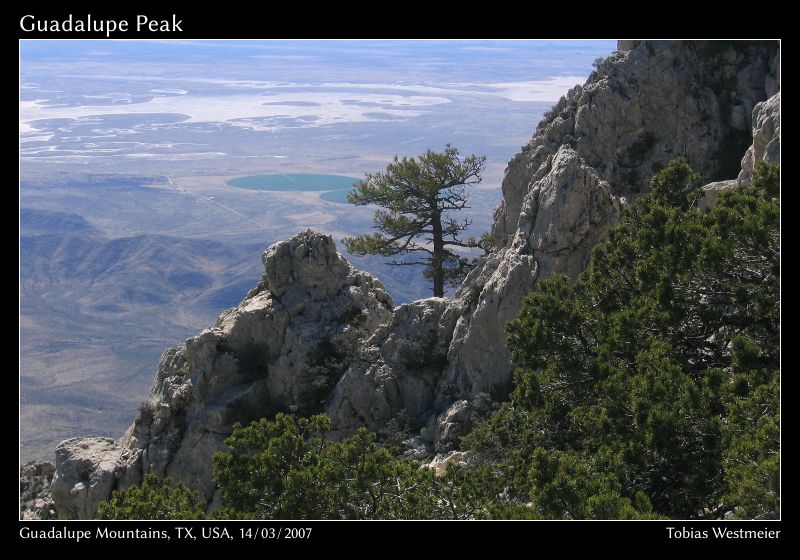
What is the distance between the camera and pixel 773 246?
1636 centimetres

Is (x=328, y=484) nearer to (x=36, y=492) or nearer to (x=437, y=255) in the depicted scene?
(x=36, y=492)

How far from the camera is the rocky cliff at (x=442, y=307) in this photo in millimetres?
23656

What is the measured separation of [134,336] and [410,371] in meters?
131

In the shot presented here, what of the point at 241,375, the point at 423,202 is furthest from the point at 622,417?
the point at 423,202

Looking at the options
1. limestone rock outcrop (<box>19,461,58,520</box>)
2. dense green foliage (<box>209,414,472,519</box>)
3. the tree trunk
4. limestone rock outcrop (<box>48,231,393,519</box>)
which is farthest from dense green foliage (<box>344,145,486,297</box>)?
dense green foliage (<box>209,414,472,519</box>)

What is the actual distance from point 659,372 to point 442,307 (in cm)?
1082

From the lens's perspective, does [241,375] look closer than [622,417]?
No

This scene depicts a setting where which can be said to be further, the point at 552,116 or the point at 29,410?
the point at 29,410

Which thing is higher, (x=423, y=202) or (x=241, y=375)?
(x=423, y=202)

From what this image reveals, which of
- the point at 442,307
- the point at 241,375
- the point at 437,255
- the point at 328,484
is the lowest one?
the point at 241,375

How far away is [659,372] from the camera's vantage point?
51.5 ft
